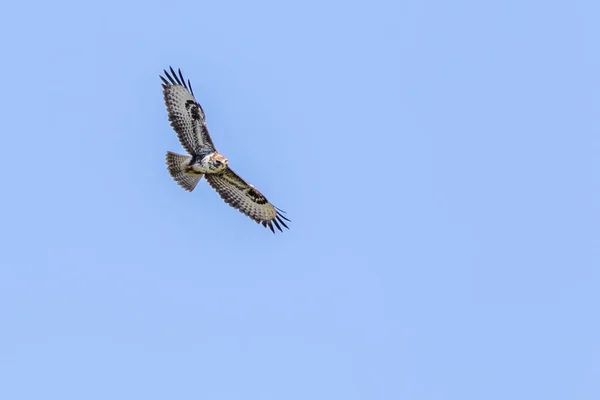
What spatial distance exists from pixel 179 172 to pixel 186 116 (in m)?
1.18

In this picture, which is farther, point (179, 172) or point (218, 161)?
point (179, 172)

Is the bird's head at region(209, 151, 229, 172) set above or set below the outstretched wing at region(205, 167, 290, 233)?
below

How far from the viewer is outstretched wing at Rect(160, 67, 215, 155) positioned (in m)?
21.6

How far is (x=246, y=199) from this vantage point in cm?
2306

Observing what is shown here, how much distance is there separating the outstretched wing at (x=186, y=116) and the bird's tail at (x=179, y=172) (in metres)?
0.55

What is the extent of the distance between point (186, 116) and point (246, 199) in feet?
7.32

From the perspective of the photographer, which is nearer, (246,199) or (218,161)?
(218,161)

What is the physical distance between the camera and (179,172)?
880 inches

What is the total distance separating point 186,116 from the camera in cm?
2167

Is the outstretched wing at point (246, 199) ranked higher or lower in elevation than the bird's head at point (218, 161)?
higher

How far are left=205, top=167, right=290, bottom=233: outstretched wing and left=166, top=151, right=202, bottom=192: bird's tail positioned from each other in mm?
435

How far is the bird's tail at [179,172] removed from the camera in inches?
876

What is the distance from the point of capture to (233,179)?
2245cm

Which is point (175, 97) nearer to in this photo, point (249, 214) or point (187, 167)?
point (187, 167)
